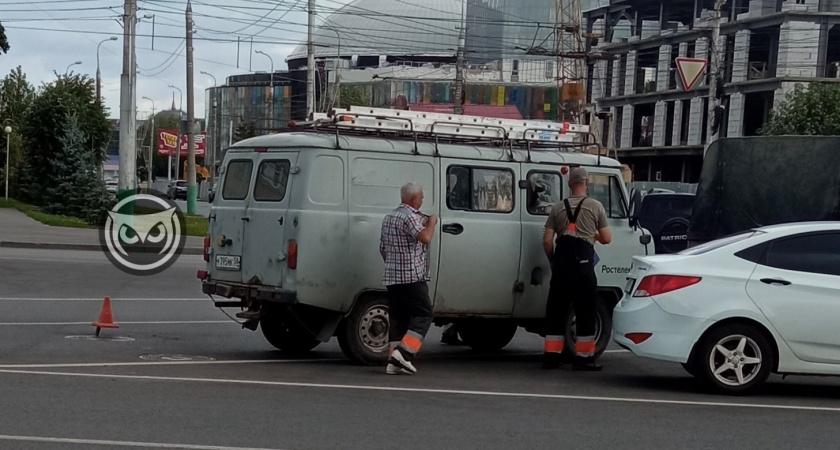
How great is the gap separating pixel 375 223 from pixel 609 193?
2.88 meters

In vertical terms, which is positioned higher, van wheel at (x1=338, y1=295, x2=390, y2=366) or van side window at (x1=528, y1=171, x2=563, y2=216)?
van side window at (x1=528, y1=171, x2=563, y2=216)

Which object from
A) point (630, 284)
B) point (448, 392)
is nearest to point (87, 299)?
point (448, 392)

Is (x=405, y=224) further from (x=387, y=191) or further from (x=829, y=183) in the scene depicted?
(x=829, y=183)

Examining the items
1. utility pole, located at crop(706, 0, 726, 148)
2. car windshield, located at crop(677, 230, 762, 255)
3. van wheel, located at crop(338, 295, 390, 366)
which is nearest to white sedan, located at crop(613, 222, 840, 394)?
car windshield, located at crop(677, 230, 762, 255)

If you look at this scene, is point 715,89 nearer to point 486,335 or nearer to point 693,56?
point 693,56

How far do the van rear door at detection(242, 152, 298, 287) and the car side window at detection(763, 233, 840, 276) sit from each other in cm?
432

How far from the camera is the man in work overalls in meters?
11.6

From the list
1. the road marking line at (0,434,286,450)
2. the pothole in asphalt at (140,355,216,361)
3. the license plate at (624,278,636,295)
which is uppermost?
the license plate at (624,278,636,295)

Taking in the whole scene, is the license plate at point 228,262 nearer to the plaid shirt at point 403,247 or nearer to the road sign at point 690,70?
the plaid shirt at point 403,247

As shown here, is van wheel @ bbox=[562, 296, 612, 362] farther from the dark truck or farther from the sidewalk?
the sidewalk

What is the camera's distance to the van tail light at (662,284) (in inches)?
406

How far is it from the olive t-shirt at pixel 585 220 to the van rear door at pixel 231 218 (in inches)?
117

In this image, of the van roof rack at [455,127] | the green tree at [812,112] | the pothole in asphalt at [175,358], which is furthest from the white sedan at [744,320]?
the green tree at [812,112]

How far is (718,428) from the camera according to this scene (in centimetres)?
863
